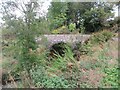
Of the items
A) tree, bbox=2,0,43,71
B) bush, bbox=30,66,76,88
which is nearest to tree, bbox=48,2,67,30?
tree, bbox=2,0,43,71

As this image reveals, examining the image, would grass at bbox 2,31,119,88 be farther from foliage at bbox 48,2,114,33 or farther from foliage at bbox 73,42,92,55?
foliage at bbox 48,2,114,33

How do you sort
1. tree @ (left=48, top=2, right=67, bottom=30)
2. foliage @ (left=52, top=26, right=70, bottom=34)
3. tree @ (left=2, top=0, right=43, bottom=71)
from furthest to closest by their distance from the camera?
foliage @ (left=52, top=26, right=70, bottom=34) < tree @ (left=48, top=2, right=67, bottom=30) < tree @ (left=2, top=0, right=43, bottom=71)

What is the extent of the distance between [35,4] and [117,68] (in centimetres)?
177

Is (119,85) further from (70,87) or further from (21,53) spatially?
(21,53)

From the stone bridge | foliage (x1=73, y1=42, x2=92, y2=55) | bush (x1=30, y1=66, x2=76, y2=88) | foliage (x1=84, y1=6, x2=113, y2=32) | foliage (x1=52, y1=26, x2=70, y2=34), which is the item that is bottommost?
bush (x1=30, y1=66, x2=76, y2=88)

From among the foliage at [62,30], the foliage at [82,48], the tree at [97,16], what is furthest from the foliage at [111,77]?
the tree at [97,16]

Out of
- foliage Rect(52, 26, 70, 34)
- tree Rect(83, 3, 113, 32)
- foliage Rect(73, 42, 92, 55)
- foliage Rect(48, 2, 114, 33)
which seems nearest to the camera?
foliage Rect(73, 42, 92, 55)

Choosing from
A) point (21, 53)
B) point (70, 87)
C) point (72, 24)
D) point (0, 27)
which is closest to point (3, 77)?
point (21, 53)

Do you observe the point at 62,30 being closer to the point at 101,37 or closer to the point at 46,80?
the point at 101,37

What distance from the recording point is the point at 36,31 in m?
3.69

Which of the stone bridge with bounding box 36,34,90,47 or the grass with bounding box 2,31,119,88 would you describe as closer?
the grass with bounding box 2,31,119,88

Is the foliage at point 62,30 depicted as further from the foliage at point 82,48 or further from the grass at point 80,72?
the grass at point 80,72

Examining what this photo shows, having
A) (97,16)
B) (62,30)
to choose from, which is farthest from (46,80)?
(97,16)

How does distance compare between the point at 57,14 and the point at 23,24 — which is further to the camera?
the point at 57,14
